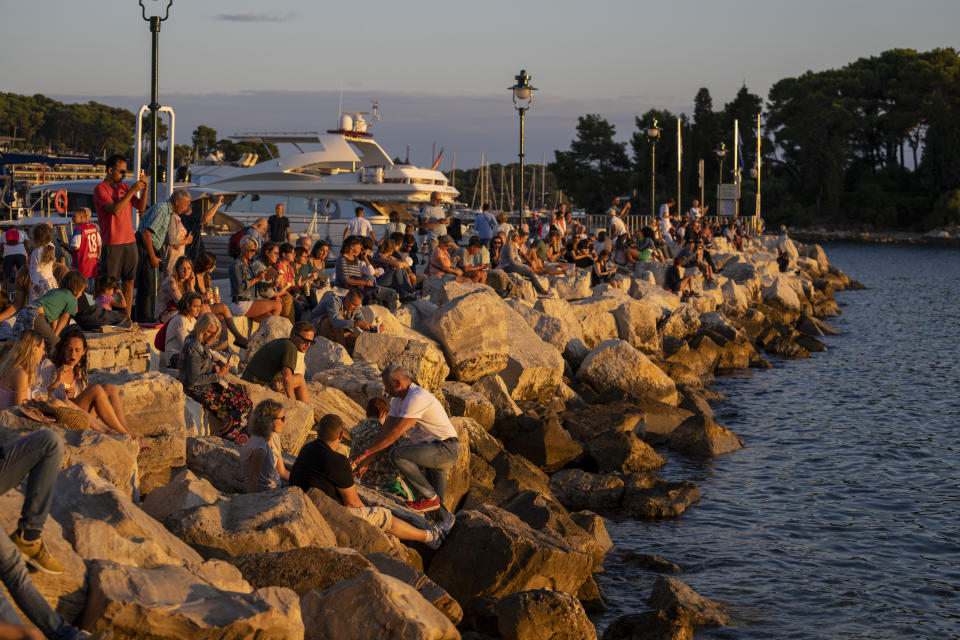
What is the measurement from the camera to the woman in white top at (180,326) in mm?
9609

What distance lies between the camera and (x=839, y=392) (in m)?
19.4

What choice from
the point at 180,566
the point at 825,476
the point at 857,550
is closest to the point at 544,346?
the point at 825,476

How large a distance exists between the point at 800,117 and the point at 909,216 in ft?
43.0

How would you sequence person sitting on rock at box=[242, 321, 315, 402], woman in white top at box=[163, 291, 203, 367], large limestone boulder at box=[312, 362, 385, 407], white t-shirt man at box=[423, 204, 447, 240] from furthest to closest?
white t-shirt man at box=[423, 204, 447, 240] → large limestone boulder at box=[312, 362, 385, 407] → woman in white top at box=[163, 291, 203, 367] → person sitting on rock at box=[242, 321, 315, 402]

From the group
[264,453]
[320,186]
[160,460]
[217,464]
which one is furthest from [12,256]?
[320,186]

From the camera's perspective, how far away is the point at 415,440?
29.6 feet

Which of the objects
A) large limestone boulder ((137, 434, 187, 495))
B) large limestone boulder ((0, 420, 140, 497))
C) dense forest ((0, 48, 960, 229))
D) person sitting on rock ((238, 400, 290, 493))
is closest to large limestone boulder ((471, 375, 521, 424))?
person sitting on rock ((238, 400, 290, 493))

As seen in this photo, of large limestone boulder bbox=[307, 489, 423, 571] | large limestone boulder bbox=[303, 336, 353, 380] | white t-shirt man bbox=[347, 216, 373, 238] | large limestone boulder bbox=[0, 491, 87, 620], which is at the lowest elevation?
large limestone boulder bbox=[307, 489, 423, 571]

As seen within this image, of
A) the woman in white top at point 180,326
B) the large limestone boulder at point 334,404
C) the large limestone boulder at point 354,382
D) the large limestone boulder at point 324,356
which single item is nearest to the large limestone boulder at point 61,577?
the woman in white top at point 180,326

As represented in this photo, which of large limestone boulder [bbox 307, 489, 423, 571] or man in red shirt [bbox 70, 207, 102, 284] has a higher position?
man in red shirt [bbox 70, 207, 102, 284]

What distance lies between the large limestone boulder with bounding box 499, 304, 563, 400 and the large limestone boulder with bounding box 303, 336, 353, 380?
119 inches

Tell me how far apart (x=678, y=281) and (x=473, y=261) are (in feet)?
26.4

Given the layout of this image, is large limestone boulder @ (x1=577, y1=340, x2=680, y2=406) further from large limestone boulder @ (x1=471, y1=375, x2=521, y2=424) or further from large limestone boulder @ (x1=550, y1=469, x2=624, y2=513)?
large limestone boulder @ (x1=550, y1=469, x2=624, y2=513)

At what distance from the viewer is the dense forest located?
268 feet
